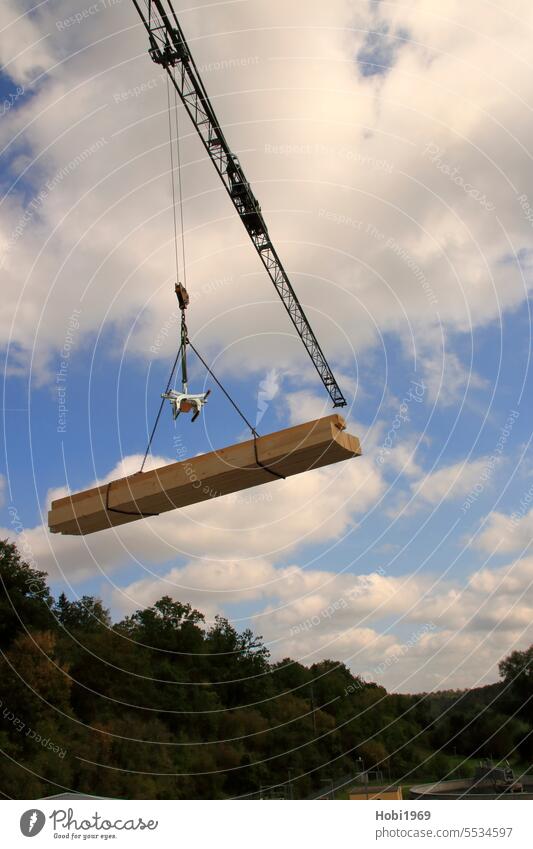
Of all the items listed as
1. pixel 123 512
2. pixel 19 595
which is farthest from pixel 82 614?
pixel 123 512

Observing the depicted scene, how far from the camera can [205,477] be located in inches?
391

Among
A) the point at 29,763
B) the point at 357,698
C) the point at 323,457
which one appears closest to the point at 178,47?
the point at 323,457

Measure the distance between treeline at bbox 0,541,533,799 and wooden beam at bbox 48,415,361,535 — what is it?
856 inches

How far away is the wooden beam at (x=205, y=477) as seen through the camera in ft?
30.7

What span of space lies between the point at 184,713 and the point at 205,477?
117 feet

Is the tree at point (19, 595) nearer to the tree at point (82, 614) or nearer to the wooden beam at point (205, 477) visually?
the tree at point (82, 614)

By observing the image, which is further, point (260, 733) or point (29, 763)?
point (260, 733)

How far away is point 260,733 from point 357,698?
24.9 metres

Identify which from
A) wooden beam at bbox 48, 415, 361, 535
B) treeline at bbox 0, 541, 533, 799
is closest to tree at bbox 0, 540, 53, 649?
treeline at bbox 0, 541, 533, 799

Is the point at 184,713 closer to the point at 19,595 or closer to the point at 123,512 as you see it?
the point at 19,595

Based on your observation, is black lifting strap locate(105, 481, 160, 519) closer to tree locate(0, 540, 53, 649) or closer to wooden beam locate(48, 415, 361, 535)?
wooden beam locate(48, 415, 361, 535)

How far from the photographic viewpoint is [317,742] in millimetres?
56688

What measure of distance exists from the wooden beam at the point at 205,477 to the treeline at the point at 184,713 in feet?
71.3
